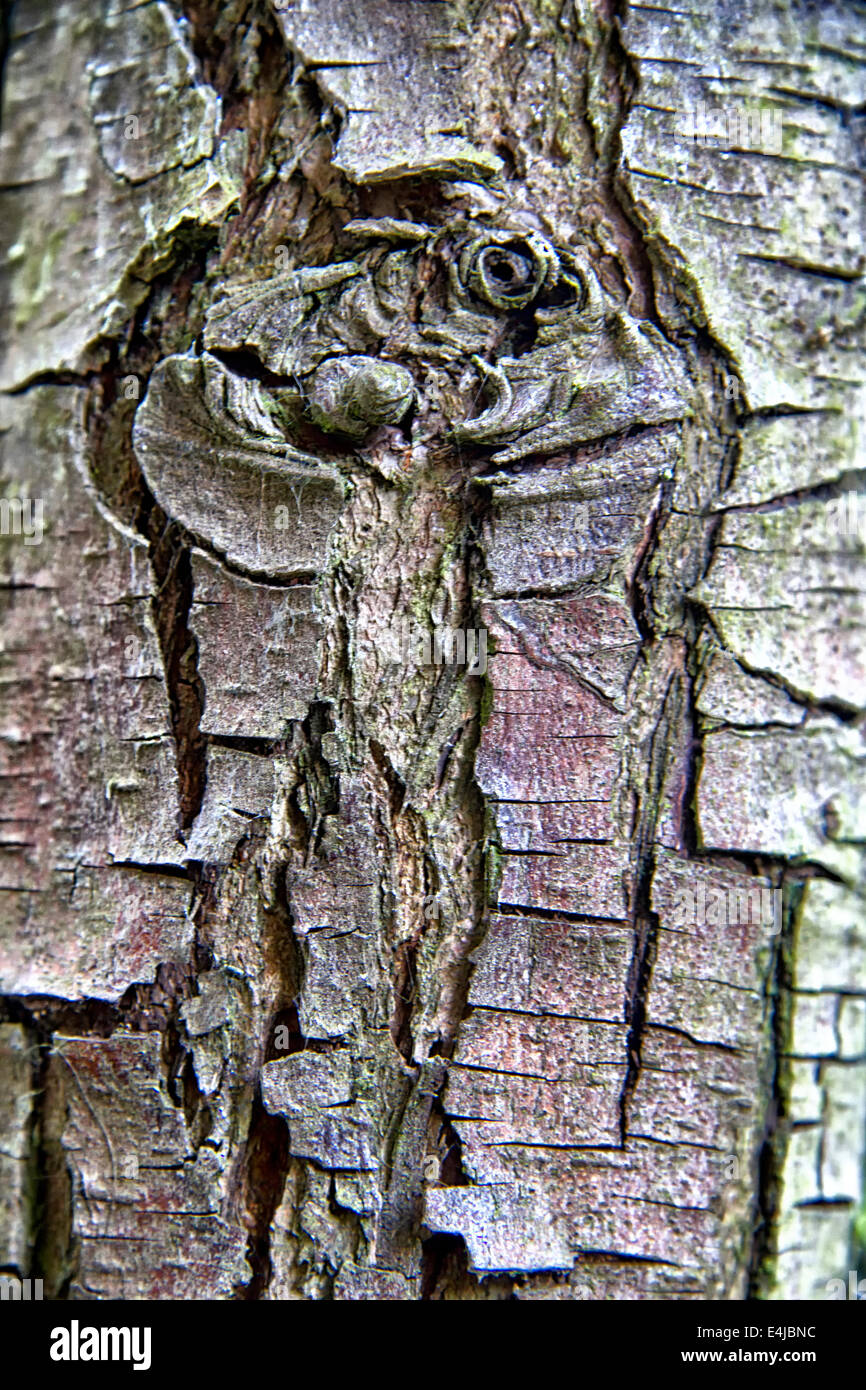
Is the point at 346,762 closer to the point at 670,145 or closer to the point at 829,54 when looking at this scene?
Result: the point at 670,145

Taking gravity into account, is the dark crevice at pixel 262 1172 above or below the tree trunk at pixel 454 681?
below

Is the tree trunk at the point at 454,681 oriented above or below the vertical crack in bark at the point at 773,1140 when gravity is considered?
above

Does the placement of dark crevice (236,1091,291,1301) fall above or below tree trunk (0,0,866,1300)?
below

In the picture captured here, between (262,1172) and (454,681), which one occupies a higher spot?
(454,681)

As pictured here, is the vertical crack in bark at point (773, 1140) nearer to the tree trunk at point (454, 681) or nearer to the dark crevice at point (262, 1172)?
the tree trunk at point (454, 681)

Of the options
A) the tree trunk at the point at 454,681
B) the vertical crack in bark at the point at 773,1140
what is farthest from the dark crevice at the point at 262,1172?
the vertical crack in bark at the point at 773,1140

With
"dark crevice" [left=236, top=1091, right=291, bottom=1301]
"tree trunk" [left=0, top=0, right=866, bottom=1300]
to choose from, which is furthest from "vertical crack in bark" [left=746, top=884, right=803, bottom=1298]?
"dark crevice" [left=236, top=1091, right=291, bottom=1301]

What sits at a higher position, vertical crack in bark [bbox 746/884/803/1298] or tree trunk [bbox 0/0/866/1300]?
tree trunk [bbox 0/0/866/1300]

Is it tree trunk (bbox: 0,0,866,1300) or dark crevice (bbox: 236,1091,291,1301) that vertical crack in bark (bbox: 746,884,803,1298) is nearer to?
tree trunk (bbox: 0,0,866,1300)
